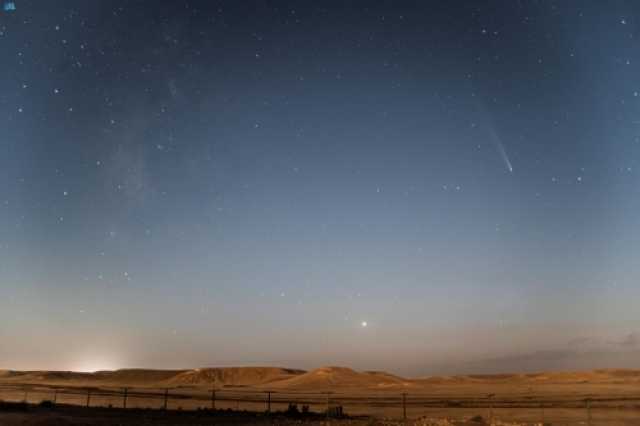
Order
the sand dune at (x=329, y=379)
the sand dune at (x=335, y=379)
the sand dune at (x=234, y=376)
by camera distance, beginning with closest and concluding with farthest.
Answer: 1. the sand dune at (x=329, y=379)
2. the sand dune at (x=335, y=379)
3. the sand dune at (x=234, y=376)

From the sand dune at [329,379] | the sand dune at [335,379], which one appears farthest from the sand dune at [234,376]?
the sand dune at [335,379]

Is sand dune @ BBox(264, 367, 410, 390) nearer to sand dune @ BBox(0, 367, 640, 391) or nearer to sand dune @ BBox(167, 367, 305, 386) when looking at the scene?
sand dune @ BBox(0, 367, 640, 391)

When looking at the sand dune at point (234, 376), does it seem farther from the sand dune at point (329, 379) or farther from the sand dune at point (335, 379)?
the sand dune at point (335, 379)

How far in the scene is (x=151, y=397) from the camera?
67625 millimetres

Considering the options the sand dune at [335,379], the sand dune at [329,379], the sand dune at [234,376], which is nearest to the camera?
the sand dune at [329,379]

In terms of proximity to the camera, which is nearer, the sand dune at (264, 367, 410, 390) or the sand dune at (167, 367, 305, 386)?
the sand dune at (264, 367, 410, 390)

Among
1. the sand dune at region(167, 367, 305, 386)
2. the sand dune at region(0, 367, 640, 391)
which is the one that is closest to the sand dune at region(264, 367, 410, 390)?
the sand dune at region(0, 367, 640, 391)

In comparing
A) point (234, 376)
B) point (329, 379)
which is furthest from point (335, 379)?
point (234, 376)

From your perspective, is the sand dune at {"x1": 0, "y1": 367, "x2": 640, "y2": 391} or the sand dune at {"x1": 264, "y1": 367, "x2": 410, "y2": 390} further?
A: the sand dune at {"x1": 264, "y1": 367, "x2": 410, "y2": 390}

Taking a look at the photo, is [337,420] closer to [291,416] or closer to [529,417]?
[291,416]

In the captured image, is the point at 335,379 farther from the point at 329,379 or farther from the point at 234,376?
the point at 234,376

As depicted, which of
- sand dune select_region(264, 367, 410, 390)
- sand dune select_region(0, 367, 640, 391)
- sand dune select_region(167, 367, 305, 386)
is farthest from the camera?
sand dune select_region(167, 367, 305, 386)

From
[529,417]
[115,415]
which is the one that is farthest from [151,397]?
[529,417]

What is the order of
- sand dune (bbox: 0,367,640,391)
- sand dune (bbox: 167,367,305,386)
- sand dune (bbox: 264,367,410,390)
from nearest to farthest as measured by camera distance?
sand dune (bbox: 0,367,640,391)
sand dune (bbox: 264,367,410,390)
sand dune (bbox: 167,367,305,386)
